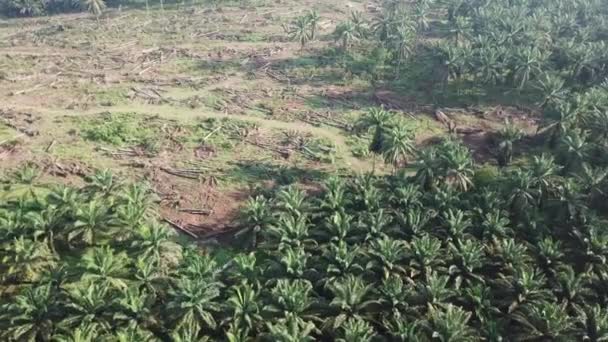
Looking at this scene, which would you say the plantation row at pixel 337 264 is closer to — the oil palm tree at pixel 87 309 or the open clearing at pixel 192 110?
the oil palm tree at pixel 87 309

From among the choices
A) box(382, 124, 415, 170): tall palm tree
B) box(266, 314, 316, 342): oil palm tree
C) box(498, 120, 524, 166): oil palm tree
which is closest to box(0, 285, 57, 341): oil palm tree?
box(266, 314, 316, 342): oil palm tree

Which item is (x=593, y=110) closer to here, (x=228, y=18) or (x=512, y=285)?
(x=512, y=285)

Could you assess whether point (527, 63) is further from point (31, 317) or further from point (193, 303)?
point (31, 317)

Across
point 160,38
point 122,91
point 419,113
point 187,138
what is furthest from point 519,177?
point 160,38

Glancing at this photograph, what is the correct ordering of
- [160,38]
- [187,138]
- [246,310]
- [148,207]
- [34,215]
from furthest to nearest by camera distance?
[160,38], [187,138], [148,207], [34,215], [246,310]

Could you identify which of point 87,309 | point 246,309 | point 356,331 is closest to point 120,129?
point 87,309

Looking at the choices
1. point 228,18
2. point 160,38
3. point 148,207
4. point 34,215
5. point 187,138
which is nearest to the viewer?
point 34,215

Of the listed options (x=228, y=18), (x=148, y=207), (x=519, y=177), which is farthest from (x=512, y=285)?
(x=228, y=18)

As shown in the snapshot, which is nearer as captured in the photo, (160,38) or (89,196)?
(89,196)

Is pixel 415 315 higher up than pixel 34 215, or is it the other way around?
pixel 34 215

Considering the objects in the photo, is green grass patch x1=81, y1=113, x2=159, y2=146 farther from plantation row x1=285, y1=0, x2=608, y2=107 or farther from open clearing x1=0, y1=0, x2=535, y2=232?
plantation row x1=285, y1=0, x2=608, y2=107

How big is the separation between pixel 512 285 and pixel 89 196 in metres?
33.3

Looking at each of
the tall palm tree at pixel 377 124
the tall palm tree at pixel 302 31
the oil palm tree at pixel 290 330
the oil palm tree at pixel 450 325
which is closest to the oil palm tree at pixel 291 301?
the oil palm tree at pixel 290 330

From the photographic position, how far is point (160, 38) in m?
88.7
